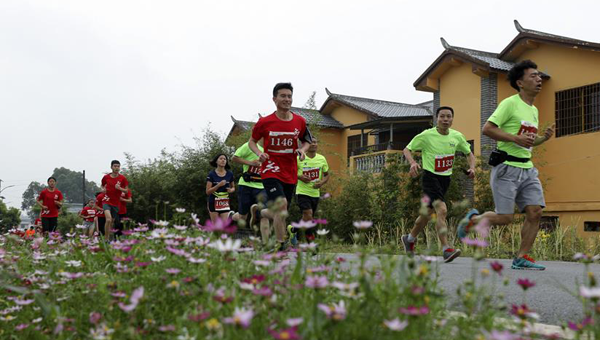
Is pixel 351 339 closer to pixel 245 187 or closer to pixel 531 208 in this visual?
pixel 531 208

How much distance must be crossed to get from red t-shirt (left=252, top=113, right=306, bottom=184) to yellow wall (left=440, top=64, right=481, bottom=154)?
15802mm

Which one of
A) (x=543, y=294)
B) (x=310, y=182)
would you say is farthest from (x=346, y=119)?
(x=543, y=294)

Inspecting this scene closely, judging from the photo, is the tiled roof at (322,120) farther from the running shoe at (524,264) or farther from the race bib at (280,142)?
the running shoe at (524,264)

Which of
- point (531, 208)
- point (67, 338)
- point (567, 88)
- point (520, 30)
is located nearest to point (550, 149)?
point (567, 88)

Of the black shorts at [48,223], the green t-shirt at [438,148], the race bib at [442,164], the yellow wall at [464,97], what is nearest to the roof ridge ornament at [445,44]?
the yellow wall at [464,97]

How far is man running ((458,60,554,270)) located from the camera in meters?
6.58

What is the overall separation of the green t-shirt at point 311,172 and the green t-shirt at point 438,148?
271 centimetres

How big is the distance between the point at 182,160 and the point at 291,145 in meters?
21.0

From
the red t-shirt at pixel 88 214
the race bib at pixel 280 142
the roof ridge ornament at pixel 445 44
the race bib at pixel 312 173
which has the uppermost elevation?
the roof ridge ornament at pixel 445 44

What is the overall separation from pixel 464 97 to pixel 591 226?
6979 mm

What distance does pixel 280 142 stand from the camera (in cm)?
739

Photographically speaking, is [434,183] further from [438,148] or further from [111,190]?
[111,190]

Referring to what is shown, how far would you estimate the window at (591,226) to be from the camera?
58.3 ft

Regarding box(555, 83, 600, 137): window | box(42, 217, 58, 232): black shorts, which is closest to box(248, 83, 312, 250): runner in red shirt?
box(42, 217, 58, 232): black shorts
